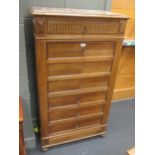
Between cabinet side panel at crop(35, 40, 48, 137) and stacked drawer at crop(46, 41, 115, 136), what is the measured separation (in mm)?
37

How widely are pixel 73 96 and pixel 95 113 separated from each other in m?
0.35

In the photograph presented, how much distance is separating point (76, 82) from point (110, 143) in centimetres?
85

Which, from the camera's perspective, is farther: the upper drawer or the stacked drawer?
the stacked drawer

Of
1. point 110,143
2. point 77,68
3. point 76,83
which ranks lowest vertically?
point 110,143

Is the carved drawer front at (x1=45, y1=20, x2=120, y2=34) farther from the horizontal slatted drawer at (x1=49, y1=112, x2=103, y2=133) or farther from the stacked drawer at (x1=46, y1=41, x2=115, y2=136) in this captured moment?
the horizontal slatted drawer at (x1=49, y1=112, x2=103, y2=133)

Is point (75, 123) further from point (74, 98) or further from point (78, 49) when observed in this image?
point (78, 49)

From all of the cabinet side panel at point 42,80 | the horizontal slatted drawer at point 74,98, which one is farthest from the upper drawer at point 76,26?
the horizontal slatted drawer at point 74,98

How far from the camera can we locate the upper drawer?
4.21 ft

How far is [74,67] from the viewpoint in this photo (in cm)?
152

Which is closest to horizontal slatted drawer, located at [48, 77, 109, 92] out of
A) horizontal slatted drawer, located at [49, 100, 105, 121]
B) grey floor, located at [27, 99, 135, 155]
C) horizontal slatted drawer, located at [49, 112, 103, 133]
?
horizontal slatted drawer, located at [49, 100, 105, 121]

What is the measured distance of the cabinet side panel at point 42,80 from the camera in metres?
1.35

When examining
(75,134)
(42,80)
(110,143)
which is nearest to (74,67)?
(42,80)
